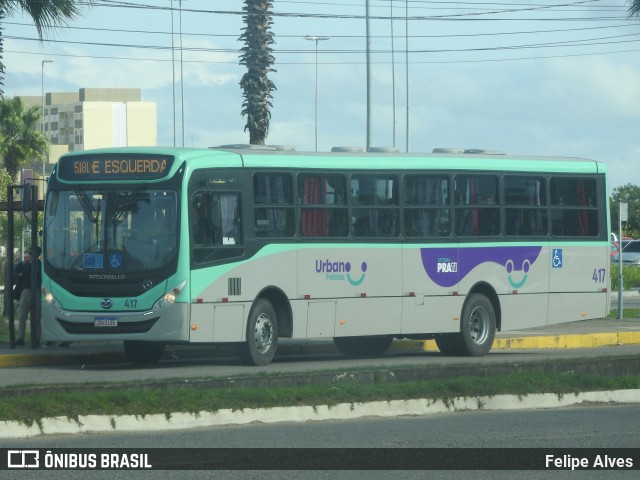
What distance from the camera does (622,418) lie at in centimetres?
1447

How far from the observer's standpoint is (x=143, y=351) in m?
21.2

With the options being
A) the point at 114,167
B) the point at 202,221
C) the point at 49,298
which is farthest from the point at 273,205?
the point at 49,298

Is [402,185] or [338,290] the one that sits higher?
[402,185]

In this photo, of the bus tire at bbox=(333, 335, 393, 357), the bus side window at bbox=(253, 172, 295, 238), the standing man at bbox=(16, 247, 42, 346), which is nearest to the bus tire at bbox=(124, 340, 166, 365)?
the bus side window at bbox=(253, 172, 295, 238)

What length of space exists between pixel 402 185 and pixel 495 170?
6.77 ft

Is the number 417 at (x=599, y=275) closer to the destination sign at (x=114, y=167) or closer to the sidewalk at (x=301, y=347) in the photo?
the sidewalk at (x=301, y=347)

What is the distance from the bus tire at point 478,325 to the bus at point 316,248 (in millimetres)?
30

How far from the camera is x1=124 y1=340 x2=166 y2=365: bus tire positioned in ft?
69.3

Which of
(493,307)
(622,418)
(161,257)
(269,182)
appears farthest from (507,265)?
(622,418)

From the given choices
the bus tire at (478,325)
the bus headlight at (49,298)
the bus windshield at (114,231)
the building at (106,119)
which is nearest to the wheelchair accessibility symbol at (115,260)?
the bus windshield at (114,231)

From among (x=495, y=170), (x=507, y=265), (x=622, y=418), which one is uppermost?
(x=495, y=170)

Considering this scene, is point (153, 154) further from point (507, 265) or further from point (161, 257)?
point (507, 265)

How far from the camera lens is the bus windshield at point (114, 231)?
19.8 metres
